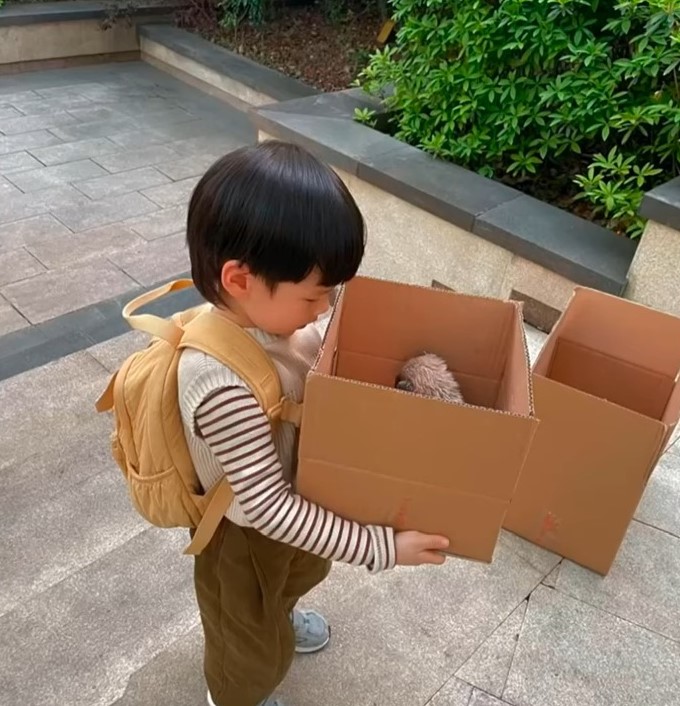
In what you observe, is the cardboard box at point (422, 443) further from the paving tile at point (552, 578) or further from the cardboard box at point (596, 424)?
the paving tile at point (552, 578)

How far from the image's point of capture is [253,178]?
3.31 feet

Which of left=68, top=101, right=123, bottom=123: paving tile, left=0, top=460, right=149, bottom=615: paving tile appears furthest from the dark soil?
left=0, top=460, right=149, bottom=615: paving tile

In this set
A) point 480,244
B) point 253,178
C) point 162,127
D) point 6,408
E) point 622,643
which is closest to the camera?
point 253,178

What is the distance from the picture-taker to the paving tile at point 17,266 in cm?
348

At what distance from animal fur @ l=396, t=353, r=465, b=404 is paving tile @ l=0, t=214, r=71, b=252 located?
3.09 meters

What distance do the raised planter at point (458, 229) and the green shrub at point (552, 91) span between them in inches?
6.5

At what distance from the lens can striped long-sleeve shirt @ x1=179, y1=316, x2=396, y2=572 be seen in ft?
3.37

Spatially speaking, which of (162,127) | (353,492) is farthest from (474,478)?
(162,127)

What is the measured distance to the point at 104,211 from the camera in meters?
4.24

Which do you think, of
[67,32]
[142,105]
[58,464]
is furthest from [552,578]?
[67,32]

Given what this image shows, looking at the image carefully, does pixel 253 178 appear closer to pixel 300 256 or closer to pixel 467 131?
pixel 300 256

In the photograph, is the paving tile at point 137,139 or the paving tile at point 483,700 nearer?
the paving tile at point 483,700

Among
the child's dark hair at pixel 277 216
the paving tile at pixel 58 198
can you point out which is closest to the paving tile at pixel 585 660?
the child's dark hair at pixel 277 216

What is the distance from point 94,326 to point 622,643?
2420 millimetres
